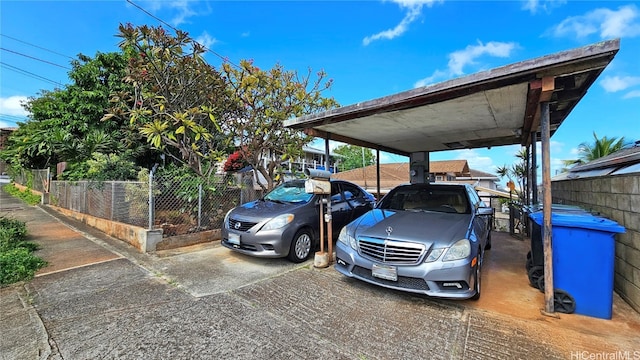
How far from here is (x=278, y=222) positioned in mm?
4582

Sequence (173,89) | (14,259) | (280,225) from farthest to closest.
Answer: (173,89) → (280,225) → (14,259)

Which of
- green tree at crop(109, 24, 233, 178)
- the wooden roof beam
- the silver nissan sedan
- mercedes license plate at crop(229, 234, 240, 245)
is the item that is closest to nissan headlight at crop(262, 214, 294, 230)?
the silver nissan sedan

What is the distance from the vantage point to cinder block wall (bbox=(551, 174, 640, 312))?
298 centimetres

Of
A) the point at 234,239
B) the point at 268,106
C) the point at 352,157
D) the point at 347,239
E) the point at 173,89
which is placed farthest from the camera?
the point at 352,157

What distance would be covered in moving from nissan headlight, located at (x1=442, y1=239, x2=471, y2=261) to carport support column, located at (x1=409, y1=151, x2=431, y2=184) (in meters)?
5.39

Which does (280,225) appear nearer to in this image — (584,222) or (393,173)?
(584,222)

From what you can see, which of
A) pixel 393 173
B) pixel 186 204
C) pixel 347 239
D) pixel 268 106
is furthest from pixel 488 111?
pixel 393 173

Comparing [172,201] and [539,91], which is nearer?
[539,91]

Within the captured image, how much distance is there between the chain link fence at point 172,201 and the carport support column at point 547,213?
6193mm

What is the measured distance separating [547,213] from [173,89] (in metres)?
7.68

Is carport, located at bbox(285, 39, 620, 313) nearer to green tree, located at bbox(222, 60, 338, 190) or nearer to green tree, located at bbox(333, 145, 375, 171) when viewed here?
green tree, located at bbox(222, 60, 338, 190)

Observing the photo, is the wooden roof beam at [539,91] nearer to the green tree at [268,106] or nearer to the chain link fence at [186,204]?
the green tree at [268,106]

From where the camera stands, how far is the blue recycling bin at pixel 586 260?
2799 millimetres

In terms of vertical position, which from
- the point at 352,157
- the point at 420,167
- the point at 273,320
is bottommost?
the point at 273,320
